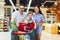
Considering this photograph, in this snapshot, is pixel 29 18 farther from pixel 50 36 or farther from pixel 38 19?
pixel 50 36

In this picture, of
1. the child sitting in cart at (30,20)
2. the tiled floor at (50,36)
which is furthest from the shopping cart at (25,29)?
the tiled floor at (50,36)

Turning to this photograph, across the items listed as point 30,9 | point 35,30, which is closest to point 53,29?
point 35,30

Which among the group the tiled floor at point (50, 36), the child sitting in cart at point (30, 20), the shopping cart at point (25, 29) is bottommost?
the tiled floor at point (50, 36)

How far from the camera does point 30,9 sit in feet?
4.58

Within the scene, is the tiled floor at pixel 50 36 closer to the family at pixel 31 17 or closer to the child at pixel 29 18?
the family at pixel 31 17

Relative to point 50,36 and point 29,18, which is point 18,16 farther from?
point 50,36

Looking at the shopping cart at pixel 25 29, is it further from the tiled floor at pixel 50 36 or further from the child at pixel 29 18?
the tiled floor at pixel 50 36

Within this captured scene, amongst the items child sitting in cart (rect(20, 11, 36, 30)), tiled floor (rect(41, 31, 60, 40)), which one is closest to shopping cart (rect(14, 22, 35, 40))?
child sitting in cart (rect(20, 11, 36, 30))

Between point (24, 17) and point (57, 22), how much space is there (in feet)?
1.09

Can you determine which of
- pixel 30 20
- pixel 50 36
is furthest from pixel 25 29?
pixel 50 36

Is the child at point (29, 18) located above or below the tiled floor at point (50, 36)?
above

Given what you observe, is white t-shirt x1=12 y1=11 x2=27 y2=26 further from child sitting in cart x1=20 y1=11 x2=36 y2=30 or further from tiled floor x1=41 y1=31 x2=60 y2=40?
tiled floor x1=41 y1=31 x2=60 y2=40

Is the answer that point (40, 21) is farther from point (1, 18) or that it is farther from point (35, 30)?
point (1, 18)

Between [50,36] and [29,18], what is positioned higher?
[29,18]
